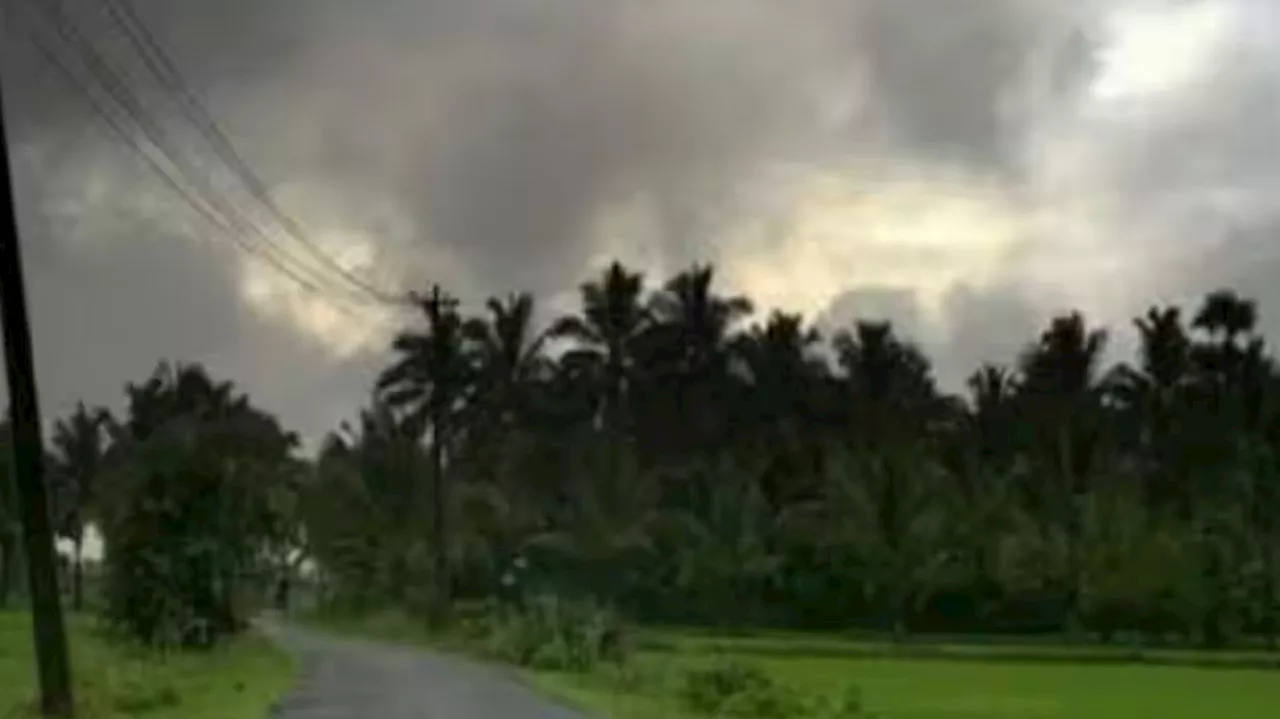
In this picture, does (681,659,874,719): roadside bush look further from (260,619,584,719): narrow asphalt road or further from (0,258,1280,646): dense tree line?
(0,258,1280,646): dense tree line

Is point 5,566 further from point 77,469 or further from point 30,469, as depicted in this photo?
point 30,469

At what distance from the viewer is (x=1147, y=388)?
8456cm

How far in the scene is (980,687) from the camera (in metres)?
42.2

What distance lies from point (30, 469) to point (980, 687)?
23.9 meters

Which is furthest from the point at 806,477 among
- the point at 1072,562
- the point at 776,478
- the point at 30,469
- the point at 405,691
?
the point at 30,469

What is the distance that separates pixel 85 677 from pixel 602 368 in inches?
2254

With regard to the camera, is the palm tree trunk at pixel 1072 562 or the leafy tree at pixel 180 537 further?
the palm tree trunk at pixel 1072 562

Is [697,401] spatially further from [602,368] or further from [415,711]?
[415,711]

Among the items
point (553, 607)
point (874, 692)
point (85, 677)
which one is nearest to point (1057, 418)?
point (553, 607)

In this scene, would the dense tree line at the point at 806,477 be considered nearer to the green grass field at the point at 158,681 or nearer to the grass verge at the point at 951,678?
the grass verge at the point at 951,678

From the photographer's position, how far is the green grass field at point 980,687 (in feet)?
109

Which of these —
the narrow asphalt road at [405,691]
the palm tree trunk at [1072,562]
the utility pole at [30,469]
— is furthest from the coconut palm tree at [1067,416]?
the utility pole at [30,469]


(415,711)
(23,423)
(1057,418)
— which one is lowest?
(415,711)

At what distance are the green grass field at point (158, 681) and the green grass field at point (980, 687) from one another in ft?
16.2
